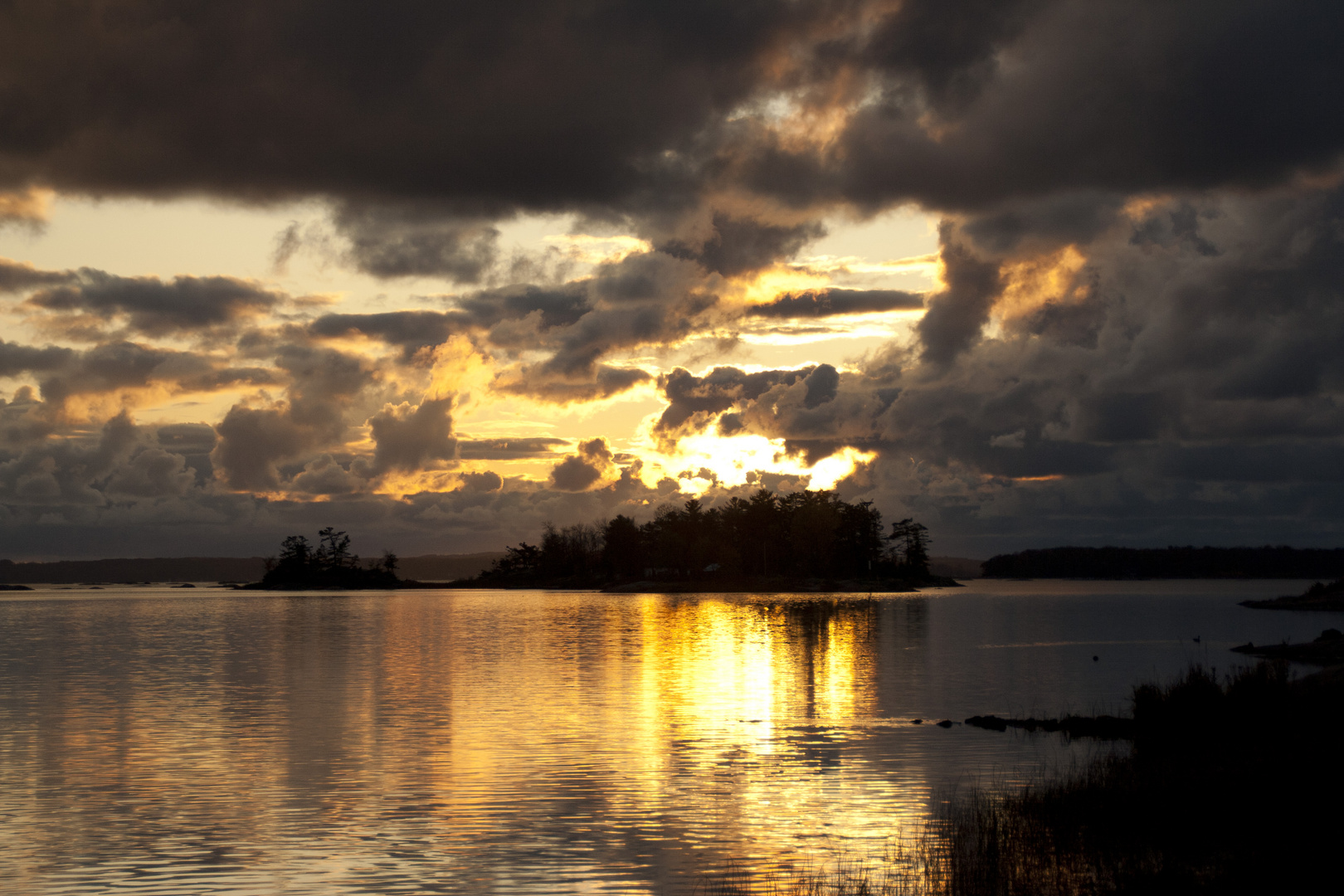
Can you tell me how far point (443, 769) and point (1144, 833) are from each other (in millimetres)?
20240

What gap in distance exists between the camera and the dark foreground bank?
1923 centimetres

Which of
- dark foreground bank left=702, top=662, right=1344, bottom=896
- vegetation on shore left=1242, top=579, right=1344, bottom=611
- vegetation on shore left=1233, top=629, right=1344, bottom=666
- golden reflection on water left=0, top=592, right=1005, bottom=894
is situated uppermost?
dark foreground bank left=702, top=662, right=1344, bottom=896

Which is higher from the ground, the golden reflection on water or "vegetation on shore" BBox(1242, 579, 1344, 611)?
the golden reflection on water

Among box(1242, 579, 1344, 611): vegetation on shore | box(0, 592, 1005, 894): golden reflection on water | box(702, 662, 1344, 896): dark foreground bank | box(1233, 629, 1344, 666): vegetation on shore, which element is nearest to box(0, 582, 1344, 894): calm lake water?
box(0, 592, 1005, 894): golden reflection on water

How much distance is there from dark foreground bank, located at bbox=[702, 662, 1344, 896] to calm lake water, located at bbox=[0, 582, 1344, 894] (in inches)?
76.9

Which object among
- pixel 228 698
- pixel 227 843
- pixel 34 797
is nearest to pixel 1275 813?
pixel 227 843

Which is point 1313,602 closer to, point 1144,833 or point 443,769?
point 1144,833

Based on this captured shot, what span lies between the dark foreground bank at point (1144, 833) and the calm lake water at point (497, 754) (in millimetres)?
1953

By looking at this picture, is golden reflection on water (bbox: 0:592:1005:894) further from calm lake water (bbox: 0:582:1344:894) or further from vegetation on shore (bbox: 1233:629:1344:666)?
vegetation on shore (bbox: 1233:629:1344:666)

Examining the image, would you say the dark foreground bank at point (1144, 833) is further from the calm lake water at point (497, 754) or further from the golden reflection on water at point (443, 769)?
the golden reflection on water at point (443, 769)

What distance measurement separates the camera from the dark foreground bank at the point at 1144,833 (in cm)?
1923

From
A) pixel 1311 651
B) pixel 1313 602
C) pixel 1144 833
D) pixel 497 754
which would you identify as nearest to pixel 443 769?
→ pixel 497 754

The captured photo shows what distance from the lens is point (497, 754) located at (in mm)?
36344

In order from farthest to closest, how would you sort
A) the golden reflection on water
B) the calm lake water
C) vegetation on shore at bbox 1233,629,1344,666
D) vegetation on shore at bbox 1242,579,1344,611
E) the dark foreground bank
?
1. vegetation on shore at bbox 1242,579,1344,611
2. vegetation on shore at bbox 1233,629,1344,666
3. the calm lake water
4. the golden reflection on water
5. the dark foreground bank
